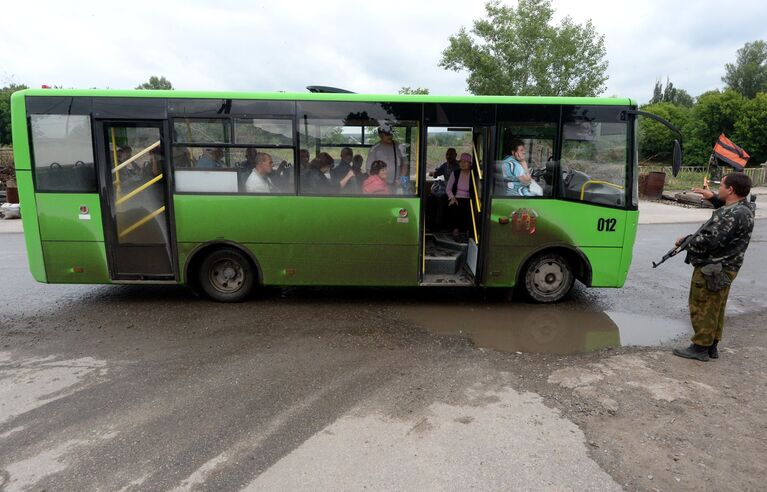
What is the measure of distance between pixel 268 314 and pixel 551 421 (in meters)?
3.89

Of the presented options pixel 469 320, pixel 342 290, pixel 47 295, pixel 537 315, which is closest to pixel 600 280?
pixel 537 315

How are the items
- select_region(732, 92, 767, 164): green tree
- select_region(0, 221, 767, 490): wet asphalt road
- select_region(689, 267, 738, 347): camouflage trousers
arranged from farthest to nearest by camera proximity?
select_region(732, 92, 767, 164): green tree → select_region(689, 267, 738, 347): camouflage trousers → select_region(0, 221, 767, 490): wet asphalt road

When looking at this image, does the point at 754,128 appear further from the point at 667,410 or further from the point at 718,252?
the point at 667,410

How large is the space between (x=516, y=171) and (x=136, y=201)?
498 centimetres

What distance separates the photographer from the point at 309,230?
6.64 metres

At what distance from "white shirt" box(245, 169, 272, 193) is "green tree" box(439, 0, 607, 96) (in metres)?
26.0

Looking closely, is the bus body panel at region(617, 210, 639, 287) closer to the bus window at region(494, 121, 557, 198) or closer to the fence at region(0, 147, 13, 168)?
the bus window at region(494, 121, 557, 198)

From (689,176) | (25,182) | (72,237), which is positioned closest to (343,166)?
(72,237)

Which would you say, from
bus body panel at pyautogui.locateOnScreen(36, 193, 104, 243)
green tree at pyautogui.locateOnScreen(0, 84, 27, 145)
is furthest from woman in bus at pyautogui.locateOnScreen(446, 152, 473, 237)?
green tree at pyautogui.locateOnScreen(0, 84, 27, 145)

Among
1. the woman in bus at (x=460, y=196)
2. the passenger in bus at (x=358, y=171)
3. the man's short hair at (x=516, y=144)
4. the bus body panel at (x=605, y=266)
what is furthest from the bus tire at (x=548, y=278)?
the passenger in bus at (x=358, y=171)

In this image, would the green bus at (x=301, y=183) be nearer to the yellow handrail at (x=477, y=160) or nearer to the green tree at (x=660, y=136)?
the yellow handrail at (x=477, y=160)

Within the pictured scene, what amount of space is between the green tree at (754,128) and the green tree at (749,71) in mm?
28300

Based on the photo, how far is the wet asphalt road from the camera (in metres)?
3.30

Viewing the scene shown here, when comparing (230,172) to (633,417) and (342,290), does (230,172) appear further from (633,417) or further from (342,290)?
(633,417)
